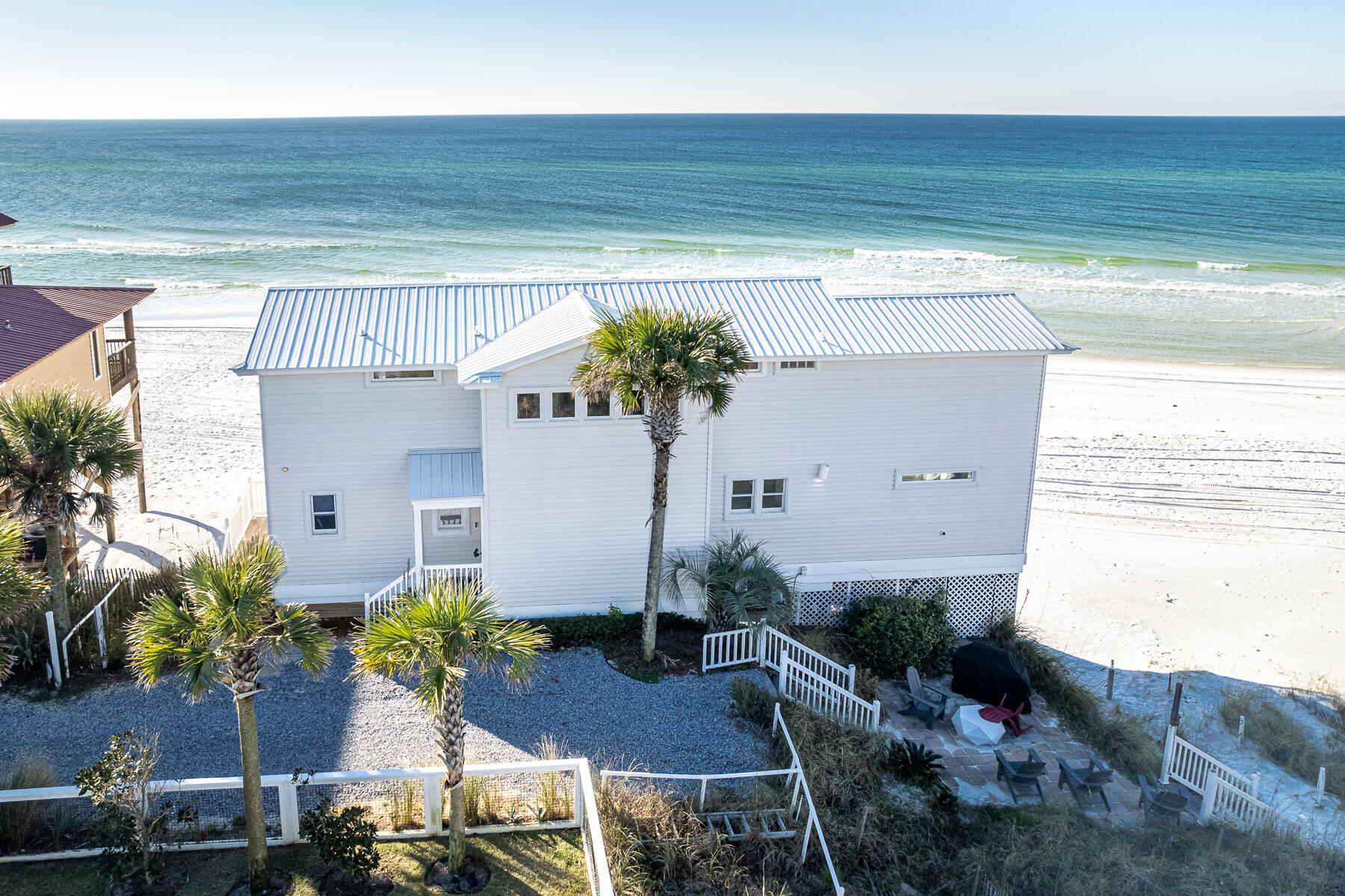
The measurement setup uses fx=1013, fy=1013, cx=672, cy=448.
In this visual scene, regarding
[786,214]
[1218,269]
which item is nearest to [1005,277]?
[1218,269]

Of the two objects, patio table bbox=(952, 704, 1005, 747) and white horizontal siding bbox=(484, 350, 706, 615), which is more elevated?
white horizontal siding bbox=(484, 350, 706, 615)

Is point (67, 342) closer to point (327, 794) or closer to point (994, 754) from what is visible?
point (327, 794)

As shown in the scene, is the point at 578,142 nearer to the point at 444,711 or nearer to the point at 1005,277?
the point at 1005,277

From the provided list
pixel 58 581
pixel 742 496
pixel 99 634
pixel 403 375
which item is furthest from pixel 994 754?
pixel 58 581

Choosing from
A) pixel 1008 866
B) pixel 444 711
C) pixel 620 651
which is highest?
pixel 444 711

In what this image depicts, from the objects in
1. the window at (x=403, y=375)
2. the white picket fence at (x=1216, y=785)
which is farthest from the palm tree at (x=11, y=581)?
the white picket fence at (x=1216, y=785)

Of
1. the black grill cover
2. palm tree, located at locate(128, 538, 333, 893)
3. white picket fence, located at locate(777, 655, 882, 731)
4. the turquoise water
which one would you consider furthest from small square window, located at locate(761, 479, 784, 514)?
the turquoise water

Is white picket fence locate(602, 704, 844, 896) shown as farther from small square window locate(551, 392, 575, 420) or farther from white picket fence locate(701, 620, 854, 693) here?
small square window locate(551, 392, 575, 420)
